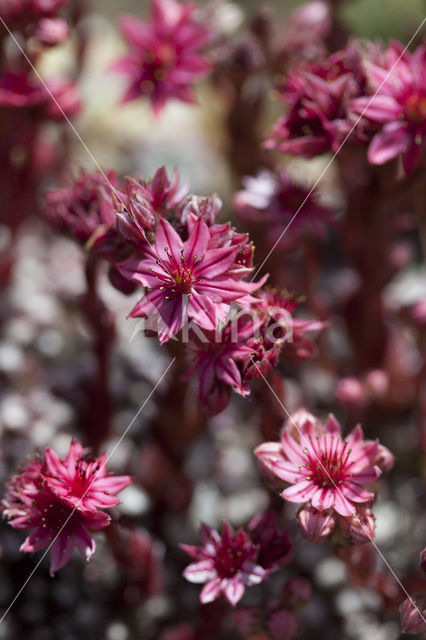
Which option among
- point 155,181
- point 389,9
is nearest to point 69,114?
point 155,181

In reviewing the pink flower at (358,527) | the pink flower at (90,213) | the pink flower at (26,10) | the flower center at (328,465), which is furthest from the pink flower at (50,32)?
the pink flower at (358,527)

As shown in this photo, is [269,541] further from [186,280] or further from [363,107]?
[363,107]

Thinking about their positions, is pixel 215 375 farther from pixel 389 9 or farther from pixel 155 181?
pixel 389 9

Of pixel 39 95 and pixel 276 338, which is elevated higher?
pixel 39 95

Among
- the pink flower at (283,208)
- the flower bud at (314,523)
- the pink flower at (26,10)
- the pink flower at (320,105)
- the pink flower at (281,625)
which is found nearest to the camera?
the flower bud at (314,523)

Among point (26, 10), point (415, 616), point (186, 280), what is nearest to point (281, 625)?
point (415, 616)

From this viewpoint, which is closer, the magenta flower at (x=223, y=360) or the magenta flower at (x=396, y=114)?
the magenta flower at (x=223, y=360)

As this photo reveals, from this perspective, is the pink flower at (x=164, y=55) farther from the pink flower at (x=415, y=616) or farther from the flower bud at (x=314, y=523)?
the pink flower at (x=415, y=616)
